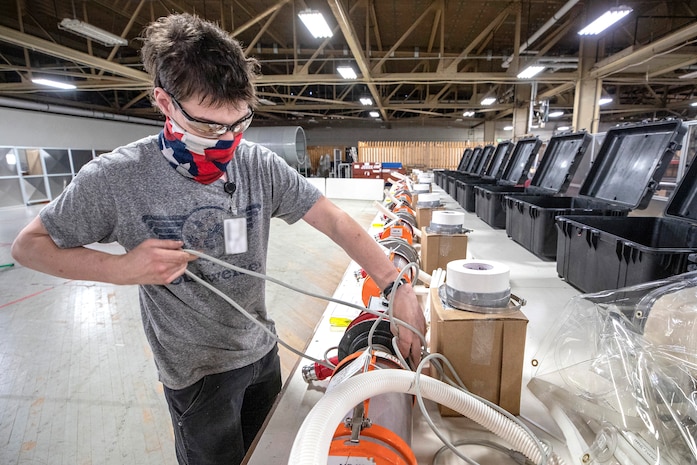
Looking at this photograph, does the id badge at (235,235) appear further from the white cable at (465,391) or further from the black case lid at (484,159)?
Answer: the black case lid at (484,159)

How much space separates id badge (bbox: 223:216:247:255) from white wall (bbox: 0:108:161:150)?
40.0 ft

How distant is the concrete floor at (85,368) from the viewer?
5.79ft

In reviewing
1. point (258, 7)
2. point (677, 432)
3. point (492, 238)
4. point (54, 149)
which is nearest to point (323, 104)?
point (258, 7)

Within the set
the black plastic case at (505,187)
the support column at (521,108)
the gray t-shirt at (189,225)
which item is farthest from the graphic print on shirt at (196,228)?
the support column at (521,108)

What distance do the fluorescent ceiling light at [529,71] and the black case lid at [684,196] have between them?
5.27m

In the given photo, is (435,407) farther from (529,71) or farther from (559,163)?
(529,71)

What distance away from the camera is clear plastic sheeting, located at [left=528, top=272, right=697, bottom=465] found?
0.71 metres

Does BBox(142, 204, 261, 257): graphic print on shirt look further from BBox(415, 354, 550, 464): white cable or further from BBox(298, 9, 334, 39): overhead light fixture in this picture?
BBox(298, 9, 334, 39): overhead light fixture

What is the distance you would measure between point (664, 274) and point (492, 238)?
1762 mm

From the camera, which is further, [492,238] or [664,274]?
[492,238]

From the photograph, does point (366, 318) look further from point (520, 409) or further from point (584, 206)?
point (584, 206)

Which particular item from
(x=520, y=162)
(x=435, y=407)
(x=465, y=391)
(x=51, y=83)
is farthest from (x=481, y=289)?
(x=51, y=83)

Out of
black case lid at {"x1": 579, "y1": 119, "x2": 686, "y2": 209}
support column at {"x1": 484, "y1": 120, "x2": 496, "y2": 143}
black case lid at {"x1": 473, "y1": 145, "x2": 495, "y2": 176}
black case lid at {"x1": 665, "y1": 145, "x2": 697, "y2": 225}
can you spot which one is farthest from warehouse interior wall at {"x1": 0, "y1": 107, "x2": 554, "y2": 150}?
black case lid at {"x1": 665, "y1": 145, "x2": 697, "y2": 225}

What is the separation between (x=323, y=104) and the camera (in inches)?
493
